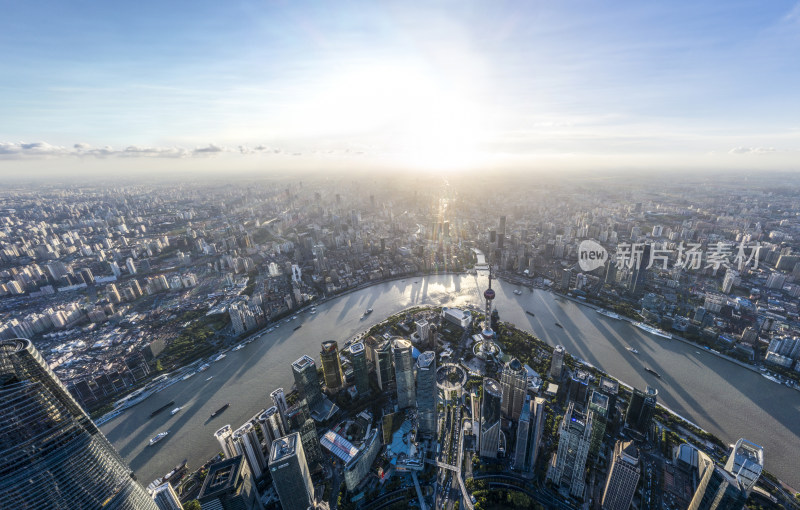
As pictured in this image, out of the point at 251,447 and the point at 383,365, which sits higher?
the point at 383,365

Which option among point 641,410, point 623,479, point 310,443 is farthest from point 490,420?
point 310,443

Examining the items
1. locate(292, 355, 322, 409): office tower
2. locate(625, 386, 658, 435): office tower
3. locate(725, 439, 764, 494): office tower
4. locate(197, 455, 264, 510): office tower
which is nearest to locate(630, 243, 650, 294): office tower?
locate(625, 386, 658, 435): office tower

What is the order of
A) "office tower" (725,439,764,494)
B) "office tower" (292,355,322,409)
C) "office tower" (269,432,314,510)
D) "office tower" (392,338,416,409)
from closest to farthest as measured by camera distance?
"office tower" (725,439,764,494), "office tower" (269,432,314,510), "office tower" (392,338,416,409), "office tower" (292,355,322,409)

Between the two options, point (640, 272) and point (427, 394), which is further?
point (640, 272)

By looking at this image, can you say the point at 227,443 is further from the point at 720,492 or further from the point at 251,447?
the point at 720,492

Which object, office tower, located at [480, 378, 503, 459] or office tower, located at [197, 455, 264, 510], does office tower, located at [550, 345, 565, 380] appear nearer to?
office tower, located at [480, 378, 503, 459]

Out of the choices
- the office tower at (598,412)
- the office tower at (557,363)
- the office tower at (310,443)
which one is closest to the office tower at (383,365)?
the office tower at (310,443)
